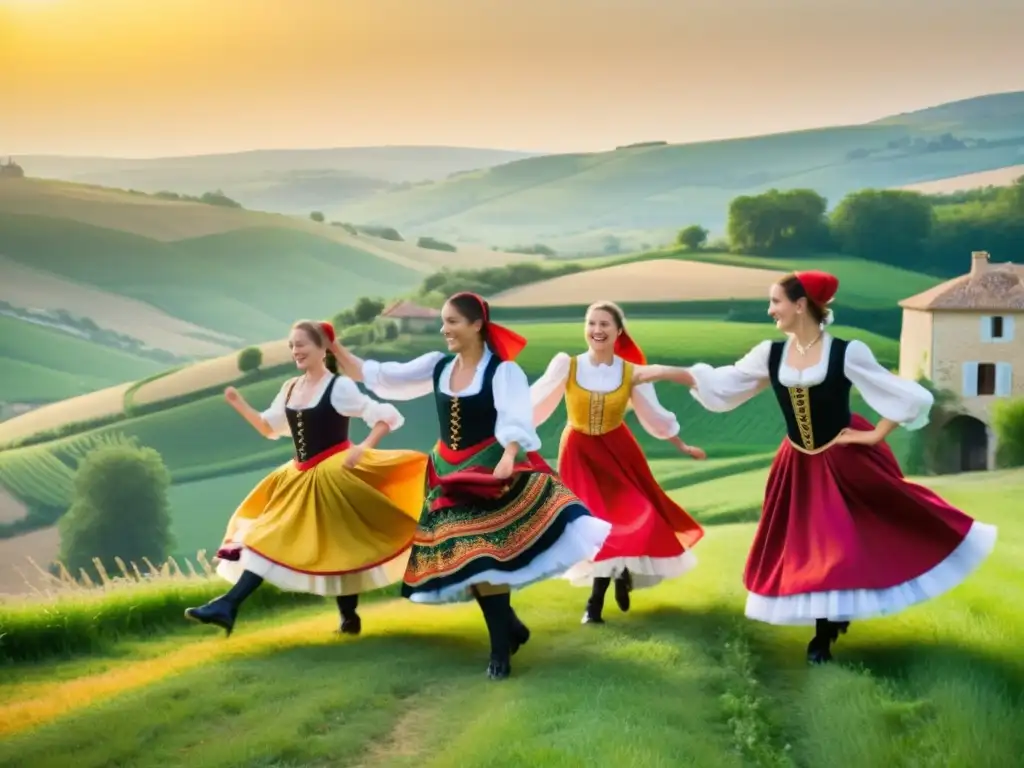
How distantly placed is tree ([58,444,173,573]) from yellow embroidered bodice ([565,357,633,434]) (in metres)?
6.68

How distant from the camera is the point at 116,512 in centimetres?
1158

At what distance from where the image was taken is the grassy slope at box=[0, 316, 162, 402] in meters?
11.8

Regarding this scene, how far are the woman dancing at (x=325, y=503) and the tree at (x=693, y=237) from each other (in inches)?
313

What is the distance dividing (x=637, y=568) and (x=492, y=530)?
41.3 inches

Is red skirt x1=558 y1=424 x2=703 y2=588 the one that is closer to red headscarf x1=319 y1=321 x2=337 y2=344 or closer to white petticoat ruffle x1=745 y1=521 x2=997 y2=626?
white petticoat ruffle x1=745 y1=521 x2=997 y2=626

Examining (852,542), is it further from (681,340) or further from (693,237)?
(693,237)

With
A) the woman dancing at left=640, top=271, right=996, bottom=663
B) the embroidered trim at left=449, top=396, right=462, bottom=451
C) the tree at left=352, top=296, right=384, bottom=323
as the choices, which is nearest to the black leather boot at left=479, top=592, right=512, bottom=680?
the embroidered trim at left=449, top=396, right=462, bottom=451

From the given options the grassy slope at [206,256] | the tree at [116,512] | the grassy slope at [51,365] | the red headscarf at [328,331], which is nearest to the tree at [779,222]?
the grassy slope at [206,256]

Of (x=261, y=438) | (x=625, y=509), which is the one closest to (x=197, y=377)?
(x=261, y=438)

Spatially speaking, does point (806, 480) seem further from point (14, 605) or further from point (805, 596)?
point (14, 605)

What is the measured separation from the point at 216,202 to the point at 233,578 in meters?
7.94

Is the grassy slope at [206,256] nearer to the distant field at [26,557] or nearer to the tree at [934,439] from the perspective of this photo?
the distant field at [26,557]

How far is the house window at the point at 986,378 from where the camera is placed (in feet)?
36.8

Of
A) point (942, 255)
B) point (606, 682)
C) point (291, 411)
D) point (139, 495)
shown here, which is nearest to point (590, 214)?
Answer: point (942, 255)
